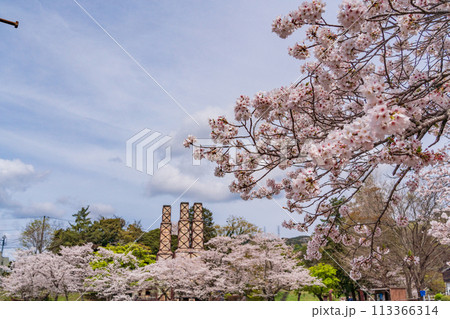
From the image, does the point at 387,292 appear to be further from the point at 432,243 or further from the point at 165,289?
the point at 165,289

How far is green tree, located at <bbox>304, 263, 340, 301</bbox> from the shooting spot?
61.1 feet

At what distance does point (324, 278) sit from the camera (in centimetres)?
1956

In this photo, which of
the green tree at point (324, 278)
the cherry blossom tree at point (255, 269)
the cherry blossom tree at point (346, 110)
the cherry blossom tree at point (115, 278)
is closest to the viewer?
the cherry blossom tree at point (346, 110)

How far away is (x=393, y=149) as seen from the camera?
253 cm

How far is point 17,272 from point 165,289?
726cm

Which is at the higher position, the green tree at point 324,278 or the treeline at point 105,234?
the treeline at point 105,234

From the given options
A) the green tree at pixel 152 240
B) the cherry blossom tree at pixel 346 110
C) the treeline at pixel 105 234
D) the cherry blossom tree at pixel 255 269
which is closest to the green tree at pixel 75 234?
the treeline at pixel 105 234

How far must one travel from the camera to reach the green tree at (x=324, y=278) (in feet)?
61.1

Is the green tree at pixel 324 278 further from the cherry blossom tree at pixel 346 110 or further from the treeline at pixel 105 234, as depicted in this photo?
the cherry blossom tree at pixel 346 110

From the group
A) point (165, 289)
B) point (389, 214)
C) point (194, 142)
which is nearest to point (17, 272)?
point (165, 289)

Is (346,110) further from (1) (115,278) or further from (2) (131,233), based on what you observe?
(2) (131,233)

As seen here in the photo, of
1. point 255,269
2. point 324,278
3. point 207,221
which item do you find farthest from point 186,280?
point 207,221

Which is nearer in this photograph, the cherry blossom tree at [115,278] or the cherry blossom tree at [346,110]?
the cherry blossom tree at [346,110]

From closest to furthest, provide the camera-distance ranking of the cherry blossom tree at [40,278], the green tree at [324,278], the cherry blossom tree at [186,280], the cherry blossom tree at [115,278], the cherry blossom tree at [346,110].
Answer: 1. the cherry blossom tree at [346,110]
2. the cherry blossom tree at [115,278]
3. the cherry blossom tree at [186,280]
4. the cherry blossom tree at [40,278]
5. the green tree at [324,278]
